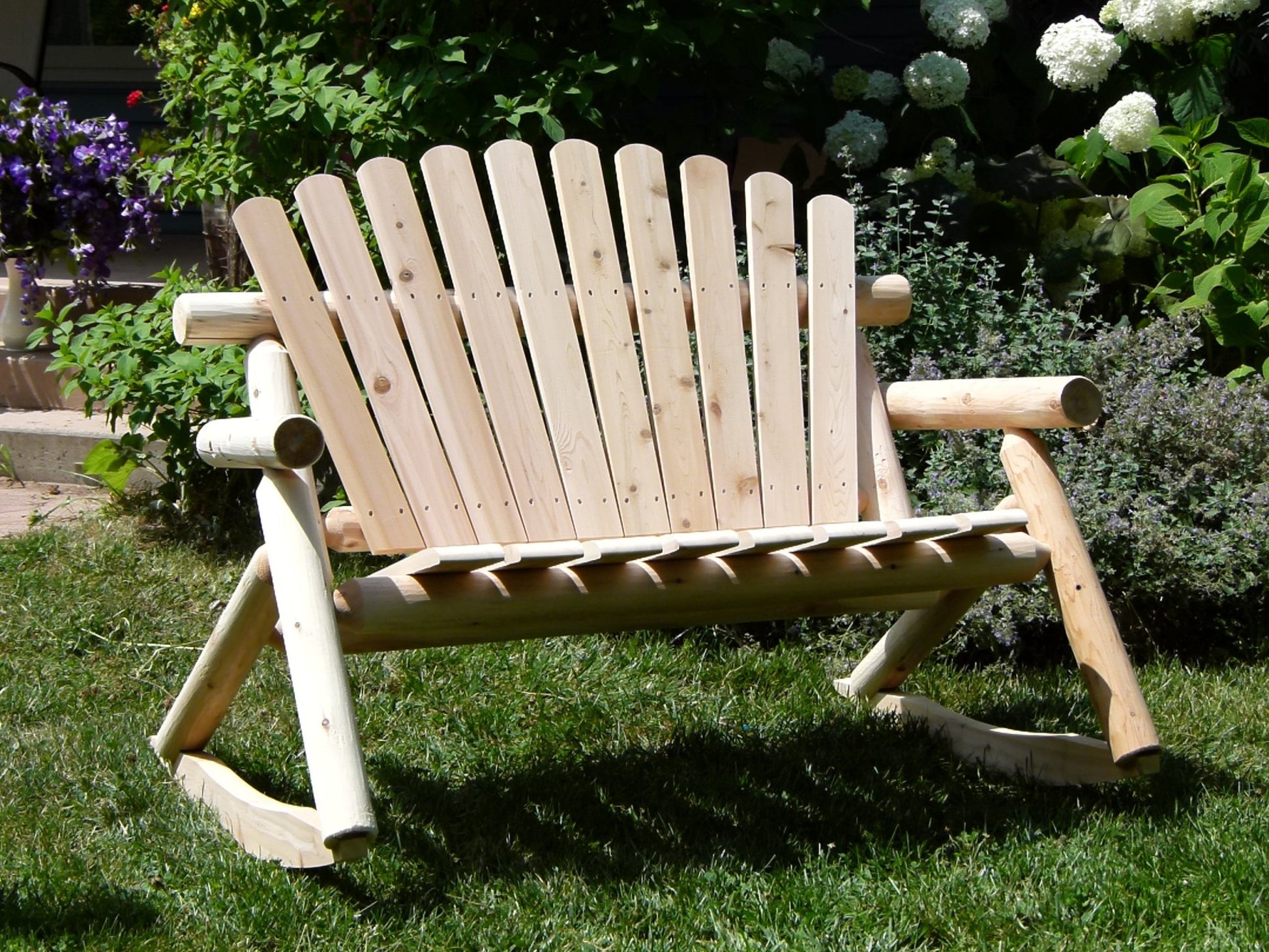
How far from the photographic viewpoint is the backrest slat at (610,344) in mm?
2518

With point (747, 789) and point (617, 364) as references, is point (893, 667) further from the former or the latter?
point (617, 364)

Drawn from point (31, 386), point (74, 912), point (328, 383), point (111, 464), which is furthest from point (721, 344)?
point (31, 386)

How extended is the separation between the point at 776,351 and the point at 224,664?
46.3 inches

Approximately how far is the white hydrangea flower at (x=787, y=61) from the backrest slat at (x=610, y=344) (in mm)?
2021

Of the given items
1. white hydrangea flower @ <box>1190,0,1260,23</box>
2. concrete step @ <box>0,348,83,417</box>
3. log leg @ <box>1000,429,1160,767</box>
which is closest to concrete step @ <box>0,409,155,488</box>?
concrete step @ <box>0,348,83,417</box>

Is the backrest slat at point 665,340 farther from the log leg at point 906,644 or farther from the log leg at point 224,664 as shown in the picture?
the log leg at point 224,664

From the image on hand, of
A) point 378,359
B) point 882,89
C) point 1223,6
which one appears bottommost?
point 378,359

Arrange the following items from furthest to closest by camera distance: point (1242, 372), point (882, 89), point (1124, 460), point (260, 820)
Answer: point (882, 89) → point (1242, 372) → point (1124, 460) → point (260, 820)

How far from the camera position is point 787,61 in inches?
174

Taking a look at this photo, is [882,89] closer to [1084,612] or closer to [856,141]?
[856,141]

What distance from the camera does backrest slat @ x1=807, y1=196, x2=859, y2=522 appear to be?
2619 mm

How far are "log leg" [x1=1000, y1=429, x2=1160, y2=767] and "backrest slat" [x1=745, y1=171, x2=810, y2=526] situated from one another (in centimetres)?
44

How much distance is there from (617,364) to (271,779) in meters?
→ 0.97

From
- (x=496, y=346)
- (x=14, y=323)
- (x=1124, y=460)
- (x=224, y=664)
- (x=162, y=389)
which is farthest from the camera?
(x=14, y=323)
